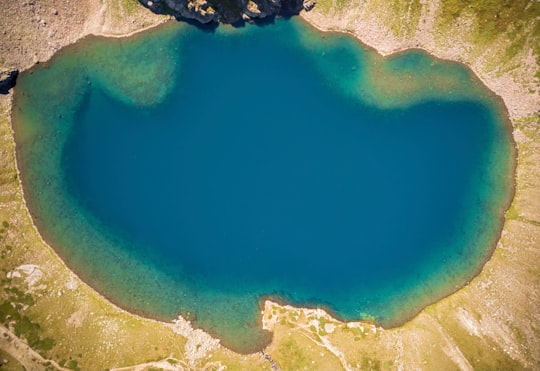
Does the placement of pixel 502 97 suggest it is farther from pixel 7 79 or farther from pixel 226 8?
pixel 7 79

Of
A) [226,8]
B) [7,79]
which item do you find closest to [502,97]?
[226,8]

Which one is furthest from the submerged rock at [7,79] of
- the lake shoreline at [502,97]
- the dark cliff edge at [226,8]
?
the dark cliff edge at [226,8]

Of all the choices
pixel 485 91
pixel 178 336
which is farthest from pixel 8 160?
pixel 485 91

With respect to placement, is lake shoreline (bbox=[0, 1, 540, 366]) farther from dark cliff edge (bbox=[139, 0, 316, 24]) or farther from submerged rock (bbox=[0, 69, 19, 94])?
dark cliff edge (bbox=[139, 0, 316, 24])

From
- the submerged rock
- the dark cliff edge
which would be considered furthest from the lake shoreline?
the dark cliff edge

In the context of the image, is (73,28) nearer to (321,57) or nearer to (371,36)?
(321,57)

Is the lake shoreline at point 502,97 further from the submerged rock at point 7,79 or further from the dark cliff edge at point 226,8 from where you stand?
the dark cliff edge at point 226,8
